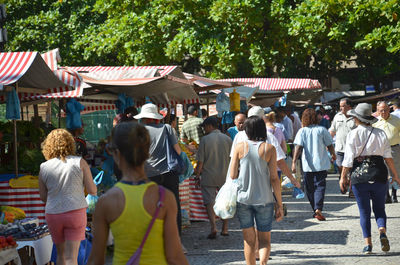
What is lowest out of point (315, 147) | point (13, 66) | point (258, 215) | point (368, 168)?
point (258, 215)

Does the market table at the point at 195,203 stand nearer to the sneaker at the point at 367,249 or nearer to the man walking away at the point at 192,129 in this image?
the man walking away at the point at 192,129

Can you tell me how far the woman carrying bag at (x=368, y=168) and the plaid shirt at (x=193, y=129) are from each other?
4.87m

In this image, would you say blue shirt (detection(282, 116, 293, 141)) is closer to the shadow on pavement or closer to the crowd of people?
the crowd of people

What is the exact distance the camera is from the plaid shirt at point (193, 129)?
13.4 m

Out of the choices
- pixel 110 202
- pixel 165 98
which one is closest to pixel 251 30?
pixel 165 98

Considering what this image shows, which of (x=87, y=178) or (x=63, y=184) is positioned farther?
(x=87, y=178)

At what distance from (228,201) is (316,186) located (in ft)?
16.2

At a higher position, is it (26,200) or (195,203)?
(26,200)

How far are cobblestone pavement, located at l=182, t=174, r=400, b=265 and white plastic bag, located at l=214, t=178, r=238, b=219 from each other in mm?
1439

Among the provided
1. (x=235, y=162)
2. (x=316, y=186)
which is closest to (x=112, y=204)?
(x=235, y=162)

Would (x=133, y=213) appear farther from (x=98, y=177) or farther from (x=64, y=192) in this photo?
(x=98, y=177)

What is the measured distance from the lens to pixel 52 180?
6965mm

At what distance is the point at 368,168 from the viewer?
8.65 meters

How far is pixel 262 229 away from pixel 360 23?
17740 mm
